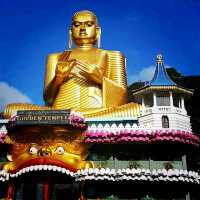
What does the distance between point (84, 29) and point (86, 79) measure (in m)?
4.85

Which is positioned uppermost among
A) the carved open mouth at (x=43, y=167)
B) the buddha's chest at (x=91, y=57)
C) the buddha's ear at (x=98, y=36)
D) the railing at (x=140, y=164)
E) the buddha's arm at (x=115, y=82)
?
the buddha's ear at (x=98, y=36)

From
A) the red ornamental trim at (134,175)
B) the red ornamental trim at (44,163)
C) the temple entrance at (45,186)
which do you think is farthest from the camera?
the temple entrance at (45,186)

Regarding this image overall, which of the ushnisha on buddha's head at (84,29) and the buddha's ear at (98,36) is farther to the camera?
the buddha's ear at (98,36)

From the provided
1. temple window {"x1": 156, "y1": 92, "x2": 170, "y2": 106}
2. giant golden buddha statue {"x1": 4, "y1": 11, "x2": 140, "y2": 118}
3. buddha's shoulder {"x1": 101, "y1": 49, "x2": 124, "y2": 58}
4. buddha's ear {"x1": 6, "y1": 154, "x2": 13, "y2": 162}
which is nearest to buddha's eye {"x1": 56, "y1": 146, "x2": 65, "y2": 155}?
buddha's ear {"x1": 6, "y1": 154, "x2": 13, "y2": 162}

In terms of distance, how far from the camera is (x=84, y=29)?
28.5m

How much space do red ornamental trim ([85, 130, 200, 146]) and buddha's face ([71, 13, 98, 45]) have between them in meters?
10.3

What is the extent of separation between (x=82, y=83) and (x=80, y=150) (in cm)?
640

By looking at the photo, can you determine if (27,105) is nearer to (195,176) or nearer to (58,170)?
(58,170)

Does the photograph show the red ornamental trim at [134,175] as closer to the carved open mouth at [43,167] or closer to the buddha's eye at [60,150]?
the carved open mouth at [43,167]

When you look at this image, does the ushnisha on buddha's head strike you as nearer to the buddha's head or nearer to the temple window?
the buddha's head

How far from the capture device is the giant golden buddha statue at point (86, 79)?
2337cm

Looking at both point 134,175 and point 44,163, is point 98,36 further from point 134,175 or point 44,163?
point 134,175

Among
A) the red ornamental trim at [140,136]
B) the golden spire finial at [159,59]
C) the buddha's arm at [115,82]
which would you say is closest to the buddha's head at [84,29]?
the buddha's arm at [115,82]

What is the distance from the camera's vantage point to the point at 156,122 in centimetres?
2005
